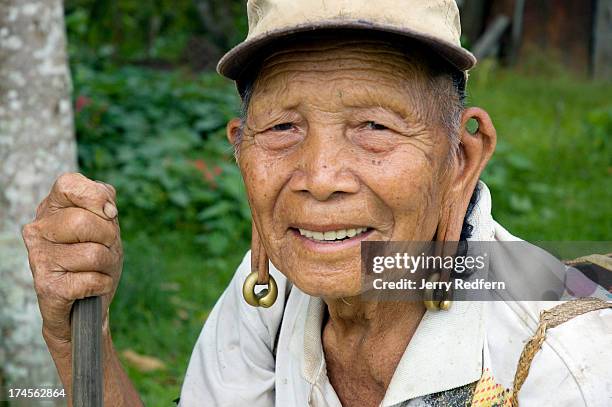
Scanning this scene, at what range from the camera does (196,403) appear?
8.11 ft

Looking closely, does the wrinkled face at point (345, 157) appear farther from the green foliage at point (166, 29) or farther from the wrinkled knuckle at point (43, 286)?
the green foliage at point (166, 29)

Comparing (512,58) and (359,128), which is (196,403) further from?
(512,58)

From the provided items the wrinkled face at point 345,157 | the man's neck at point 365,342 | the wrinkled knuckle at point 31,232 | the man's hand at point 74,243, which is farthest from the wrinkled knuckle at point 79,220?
the man's neck at point 365,342

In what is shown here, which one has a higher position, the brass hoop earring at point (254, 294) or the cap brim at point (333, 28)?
the cap brim at point (333, 28)

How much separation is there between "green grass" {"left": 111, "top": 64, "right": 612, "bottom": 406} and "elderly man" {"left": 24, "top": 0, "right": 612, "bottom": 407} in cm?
198

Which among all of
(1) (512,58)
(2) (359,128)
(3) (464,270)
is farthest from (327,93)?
(1) (512,58)

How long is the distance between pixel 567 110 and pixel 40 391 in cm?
626

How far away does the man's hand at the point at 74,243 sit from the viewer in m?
2.01

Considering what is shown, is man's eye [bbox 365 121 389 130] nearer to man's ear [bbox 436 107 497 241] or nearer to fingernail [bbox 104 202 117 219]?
man's ear [bbox 436 107 497 241]

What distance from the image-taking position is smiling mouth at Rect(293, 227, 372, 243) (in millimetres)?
1955

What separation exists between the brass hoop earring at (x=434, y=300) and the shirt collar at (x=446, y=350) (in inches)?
0.6

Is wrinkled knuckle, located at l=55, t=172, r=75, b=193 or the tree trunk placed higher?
the tree trunk

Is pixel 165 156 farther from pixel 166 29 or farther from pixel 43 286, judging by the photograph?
pixel 43 286

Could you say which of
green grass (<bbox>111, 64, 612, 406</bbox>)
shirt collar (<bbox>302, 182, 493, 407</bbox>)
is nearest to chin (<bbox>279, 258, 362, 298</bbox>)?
shirt collar (<bbox>302, 182, 493, 407</bbox>)
